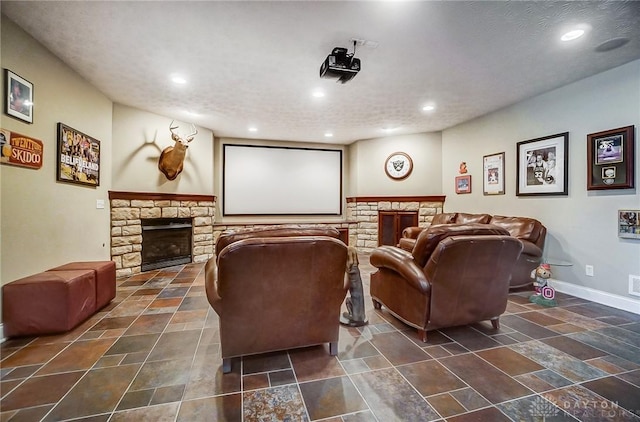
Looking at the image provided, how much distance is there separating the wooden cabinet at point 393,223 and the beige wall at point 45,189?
4.99m

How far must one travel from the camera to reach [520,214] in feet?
13.5

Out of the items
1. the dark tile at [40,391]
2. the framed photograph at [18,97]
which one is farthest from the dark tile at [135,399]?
the framed photograph at [18,97]

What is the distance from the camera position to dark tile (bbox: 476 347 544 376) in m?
1.85

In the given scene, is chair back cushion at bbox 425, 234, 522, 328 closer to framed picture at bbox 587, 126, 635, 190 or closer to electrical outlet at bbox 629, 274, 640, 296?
electrical outlet at bbox 629, 274, 640, 296

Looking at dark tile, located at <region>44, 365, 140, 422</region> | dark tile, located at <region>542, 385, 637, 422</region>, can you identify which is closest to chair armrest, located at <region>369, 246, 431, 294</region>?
dark tile, located at <region>542, 385, 637, 422</region>

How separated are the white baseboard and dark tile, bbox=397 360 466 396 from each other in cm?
259

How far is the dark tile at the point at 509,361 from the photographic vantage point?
1.85m

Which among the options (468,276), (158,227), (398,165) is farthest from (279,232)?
(398,165)

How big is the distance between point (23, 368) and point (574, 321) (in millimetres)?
4416

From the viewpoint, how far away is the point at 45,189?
8.84 ft

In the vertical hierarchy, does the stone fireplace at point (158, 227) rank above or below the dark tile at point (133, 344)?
above

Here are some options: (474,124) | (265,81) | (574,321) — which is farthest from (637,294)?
(265,81)

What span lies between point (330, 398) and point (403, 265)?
1.12 meters

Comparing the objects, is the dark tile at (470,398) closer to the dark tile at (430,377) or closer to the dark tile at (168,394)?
the dark tile at (430,377)
